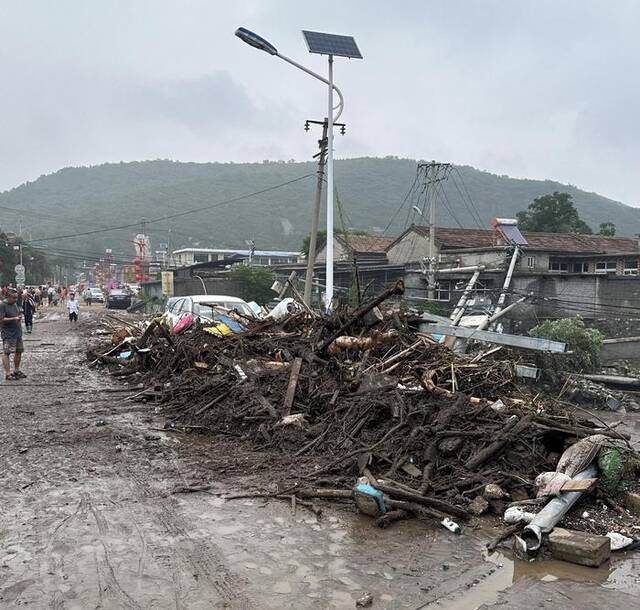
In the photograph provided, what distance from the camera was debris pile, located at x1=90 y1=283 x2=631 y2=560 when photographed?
5258 mm

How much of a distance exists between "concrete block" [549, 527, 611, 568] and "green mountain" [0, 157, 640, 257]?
103 metres

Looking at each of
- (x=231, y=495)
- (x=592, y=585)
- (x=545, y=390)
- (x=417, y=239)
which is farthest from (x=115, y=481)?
(x=417, y=239)

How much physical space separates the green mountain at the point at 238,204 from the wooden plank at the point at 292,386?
98857mm

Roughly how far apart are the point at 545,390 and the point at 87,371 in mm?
10127

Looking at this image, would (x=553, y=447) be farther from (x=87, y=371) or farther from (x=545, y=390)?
(x=87, y=371)

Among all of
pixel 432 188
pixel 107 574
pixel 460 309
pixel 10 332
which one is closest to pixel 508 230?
pixel 432 188

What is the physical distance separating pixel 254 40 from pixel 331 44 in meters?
2.98

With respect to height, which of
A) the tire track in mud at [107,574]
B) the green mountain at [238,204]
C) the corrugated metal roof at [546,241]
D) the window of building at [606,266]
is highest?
the green mountain at [238,204]

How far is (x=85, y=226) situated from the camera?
111 m

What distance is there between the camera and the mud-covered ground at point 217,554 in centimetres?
361

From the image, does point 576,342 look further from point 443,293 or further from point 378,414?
point 443,293

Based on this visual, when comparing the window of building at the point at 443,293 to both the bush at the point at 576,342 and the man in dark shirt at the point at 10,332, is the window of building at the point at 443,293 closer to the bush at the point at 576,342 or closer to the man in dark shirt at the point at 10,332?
the bush at the point at 576,342

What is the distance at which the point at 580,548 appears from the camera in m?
4.18

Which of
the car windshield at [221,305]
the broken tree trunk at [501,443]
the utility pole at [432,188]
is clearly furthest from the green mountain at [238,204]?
the broken tree trunk at [501,443]
